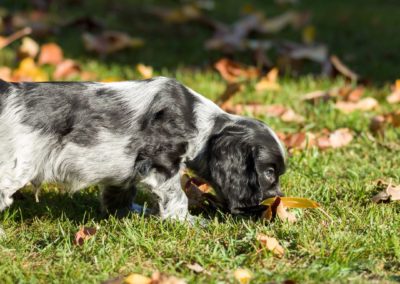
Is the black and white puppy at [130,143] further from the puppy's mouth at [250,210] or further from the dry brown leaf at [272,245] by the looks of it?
the dry brown leaf at [272,245]

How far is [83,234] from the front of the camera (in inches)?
170

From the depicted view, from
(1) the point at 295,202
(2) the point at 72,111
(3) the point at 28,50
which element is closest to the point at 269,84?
(3) the point at 28,50

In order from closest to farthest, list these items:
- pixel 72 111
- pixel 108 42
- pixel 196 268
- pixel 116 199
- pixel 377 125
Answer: pixel 196 268
pixel 72 111
pixel 116 199
pixel 377 125
pixel 108 42

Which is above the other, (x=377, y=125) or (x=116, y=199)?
(x=377, y=125)

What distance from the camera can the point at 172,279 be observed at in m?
3.61

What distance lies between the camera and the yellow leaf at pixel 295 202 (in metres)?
4.48

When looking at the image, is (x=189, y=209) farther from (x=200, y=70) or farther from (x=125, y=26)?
(x=125, y=26)

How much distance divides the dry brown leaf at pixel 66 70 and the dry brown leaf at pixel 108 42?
2.76 ft

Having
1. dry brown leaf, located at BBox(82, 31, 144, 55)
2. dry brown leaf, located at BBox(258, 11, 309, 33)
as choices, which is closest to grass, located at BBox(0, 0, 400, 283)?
dry brown leaf, located at BBox(82, 31, 144, 55)

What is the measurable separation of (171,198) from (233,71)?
10.8ft

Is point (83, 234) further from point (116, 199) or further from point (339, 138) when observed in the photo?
point (339, 138)

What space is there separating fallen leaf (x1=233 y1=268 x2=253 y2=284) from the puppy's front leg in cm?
87

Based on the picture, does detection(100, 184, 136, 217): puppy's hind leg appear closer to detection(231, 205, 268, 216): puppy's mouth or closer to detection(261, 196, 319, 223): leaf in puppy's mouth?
detection(231, 205, 268, 216): puppy's mouth

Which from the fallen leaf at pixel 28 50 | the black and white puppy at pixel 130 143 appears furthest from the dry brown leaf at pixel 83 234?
the fallen leaf at pixel 28 50
